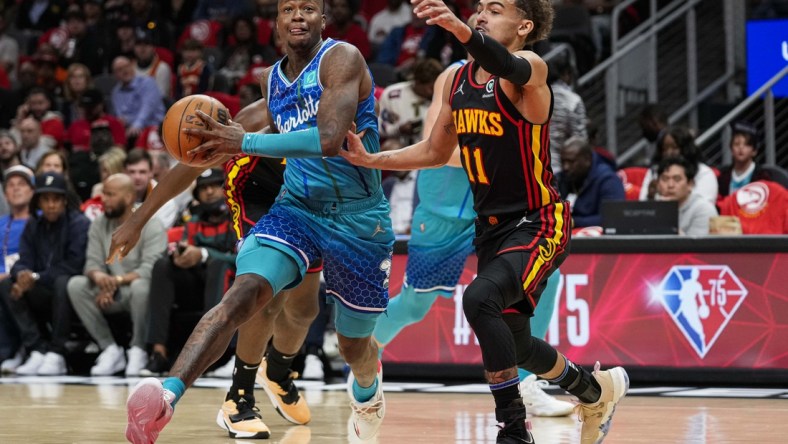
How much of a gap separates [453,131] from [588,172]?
14.9 feet

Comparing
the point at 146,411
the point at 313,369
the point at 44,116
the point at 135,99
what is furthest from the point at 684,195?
the point at 44,116

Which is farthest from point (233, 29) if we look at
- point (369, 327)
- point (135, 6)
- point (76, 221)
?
point (369, 327)

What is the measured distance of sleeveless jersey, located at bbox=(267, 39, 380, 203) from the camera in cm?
548

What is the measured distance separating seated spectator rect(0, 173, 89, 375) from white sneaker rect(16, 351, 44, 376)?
0.16 feet

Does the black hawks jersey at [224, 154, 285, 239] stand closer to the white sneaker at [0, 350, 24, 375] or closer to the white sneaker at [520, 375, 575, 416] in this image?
the white sneaker at [520, 375, 575, 416]

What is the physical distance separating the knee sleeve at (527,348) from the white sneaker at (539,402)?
1654 mm

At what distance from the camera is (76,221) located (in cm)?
1065

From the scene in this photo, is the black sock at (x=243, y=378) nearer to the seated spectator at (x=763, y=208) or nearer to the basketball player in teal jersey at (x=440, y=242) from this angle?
the basketball player in teal jersey at (x=440, y=242)

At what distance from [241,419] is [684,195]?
474 centimetres

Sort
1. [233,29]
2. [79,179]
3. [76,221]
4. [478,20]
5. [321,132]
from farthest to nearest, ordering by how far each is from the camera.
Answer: [233,29] → [79,179] → [76,221] → [478,20] → [321,132]

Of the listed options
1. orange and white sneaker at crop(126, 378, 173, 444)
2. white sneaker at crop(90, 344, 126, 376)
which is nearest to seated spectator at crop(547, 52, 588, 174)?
white sneaker at crop(90, 344, 126, 376)

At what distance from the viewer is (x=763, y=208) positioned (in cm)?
949

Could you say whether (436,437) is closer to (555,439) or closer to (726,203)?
(555,439)

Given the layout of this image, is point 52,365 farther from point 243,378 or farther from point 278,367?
point 243,378
